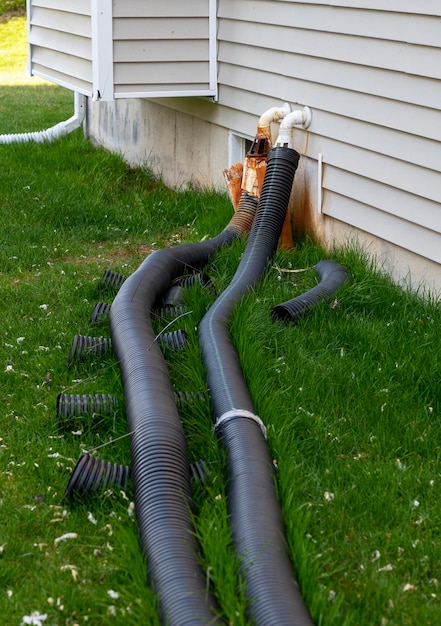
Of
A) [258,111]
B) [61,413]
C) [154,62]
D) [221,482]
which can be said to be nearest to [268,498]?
[221,482]

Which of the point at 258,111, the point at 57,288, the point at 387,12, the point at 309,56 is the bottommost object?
the point at 57,288

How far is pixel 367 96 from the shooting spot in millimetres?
5074

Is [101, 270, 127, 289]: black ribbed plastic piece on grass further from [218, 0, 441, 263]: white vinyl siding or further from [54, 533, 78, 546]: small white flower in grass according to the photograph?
[54, 533, 78, 546]: small white flower in grass

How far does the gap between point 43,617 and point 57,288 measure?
9.83 feet

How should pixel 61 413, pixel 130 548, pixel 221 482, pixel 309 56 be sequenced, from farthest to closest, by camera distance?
pixel 309 56 → pixel 61 413 → pixel 221 482 → pixel 130 548

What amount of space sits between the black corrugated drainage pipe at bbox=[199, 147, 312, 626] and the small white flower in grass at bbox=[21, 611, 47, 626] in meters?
0.59

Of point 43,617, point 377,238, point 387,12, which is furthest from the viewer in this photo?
point 377,238

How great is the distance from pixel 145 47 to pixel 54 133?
3.26 meters

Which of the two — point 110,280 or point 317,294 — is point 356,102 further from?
point 110,280

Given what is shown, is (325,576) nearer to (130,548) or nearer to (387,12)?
(130,548)

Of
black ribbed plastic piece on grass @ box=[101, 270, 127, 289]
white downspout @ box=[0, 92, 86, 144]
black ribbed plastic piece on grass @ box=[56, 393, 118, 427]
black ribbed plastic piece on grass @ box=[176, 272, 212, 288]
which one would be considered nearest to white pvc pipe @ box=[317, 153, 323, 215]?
black ribbed plastic piece on grass @ box=[176, 272, 212, 288]

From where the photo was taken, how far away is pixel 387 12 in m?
4.83

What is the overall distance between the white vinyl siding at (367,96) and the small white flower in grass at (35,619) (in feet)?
9.27

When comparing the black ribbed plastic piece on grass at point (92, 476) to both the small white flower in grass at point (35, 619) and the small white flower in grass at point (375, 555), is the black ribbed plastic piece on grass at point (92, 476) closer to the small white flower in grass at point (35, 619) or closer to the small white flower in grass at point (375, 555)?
the small white flower in grass at point (35, 619)
